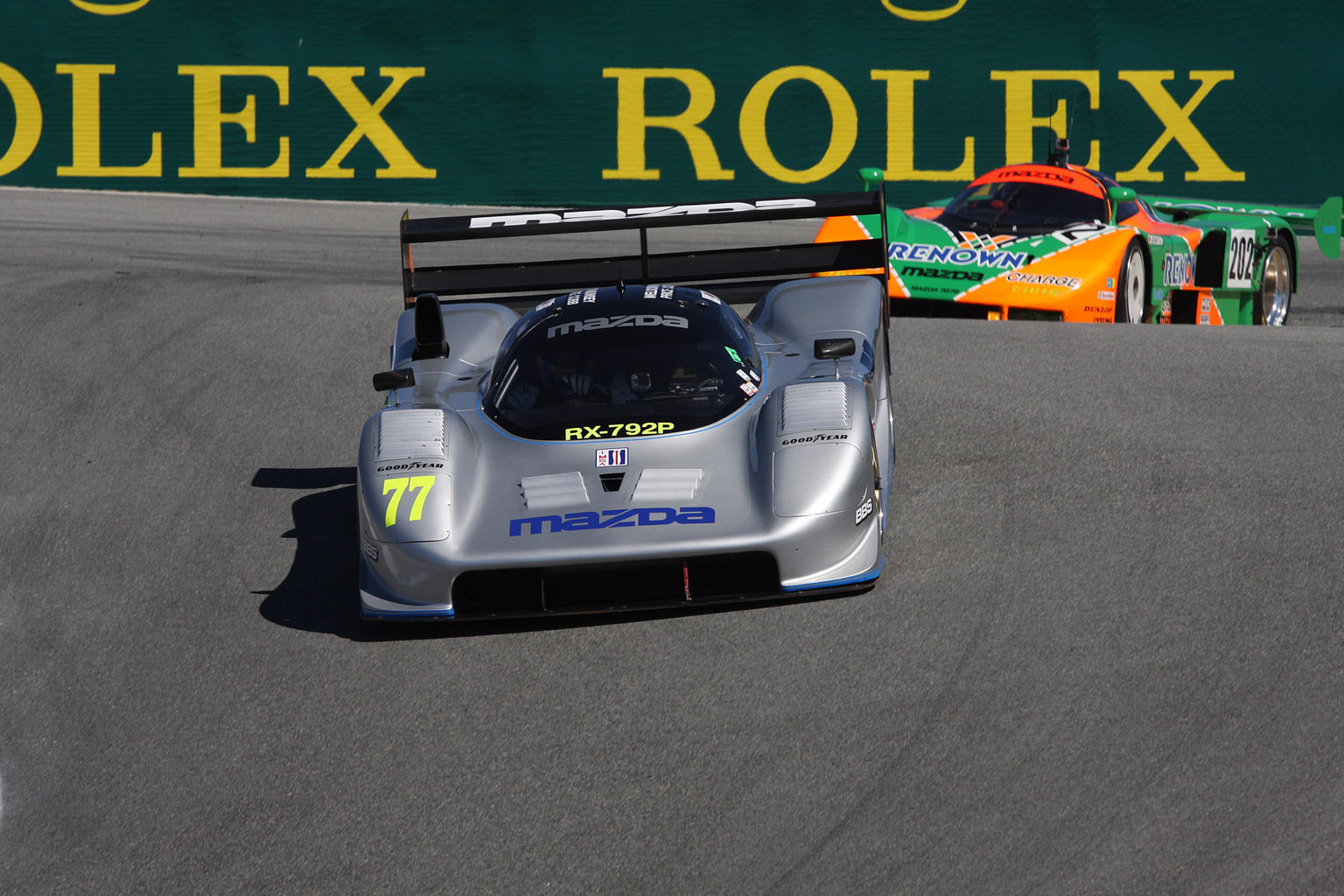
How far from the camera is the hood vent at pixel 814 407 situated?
5.03 m

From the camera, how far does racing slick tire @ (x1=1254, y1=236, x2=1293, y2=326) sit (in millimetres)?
10461

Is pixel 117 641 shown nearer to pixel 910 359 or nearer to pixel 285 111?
pixel 910 359

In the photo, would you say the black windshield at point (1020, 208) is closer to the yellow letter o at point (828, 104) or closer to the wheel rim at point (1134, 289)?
the wheel rim at point (1134, 289)

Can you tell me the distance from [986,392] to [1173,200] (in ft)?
16.9

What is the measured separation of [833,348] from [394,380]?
1759 mm

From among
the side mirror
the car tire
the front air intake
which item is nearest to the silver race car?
the front air intake

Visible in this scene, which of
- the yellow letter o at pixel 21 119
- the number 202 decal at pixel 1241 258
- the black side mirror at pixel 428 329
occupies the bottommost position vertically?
the black side mirror at pixel 428 329

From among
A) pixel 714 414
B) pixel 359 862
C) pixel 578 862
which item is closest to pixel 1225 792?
pixel 578 862

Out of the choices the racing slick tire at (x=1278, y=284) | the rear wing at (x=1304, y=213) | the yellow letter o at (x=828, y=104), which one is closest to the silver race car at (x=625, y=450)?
the racing slick tire at (x=1278, y=284)

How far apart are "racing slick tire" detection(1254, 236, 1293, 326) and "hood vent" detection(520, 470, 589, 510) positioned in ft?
23.6

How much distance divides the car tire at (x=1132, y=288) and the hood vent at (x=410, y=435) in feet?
17.0

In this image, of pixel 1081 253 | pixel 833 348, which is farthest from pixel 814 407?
pixel 1081 253

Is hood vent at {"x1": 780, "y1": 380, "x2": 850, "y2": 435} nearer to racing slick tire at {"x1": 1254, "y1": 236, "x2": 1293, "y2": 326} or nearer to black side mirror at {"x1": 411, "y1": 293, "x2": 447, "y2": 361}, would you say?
black side mirror at {"x1": 411, "y1": 293, "x2": 447, "y2": 361}

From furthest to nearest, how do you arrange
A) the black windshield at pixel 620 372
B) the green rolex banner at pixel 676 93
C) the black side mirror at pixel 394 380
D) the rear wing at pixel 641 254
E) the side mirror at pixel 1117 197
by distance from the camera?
1. the green rolex banner at pixel 676 93
2. the side mirror at pixel 1117 197
3. the rear wing at pixel 641 254
4. the black side mirror at pixel 394 380
5. the black windshield at pixel 620 372
